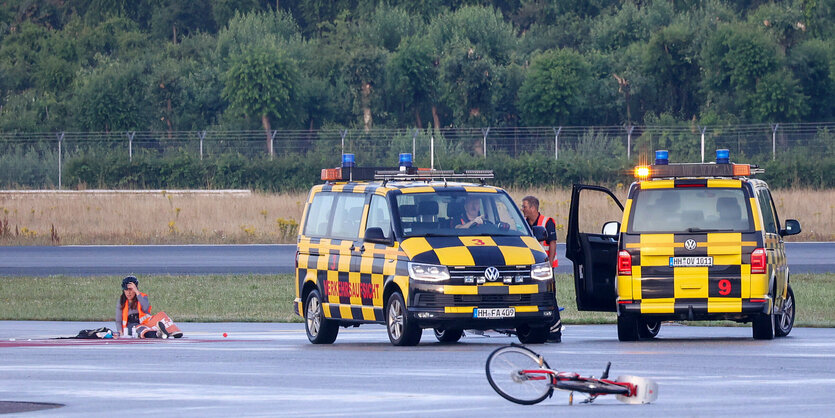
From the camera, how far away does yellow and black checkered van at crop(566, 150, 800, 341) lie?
1700 centimetres

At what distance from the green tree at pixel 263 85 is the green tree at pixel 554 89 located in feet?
37.7

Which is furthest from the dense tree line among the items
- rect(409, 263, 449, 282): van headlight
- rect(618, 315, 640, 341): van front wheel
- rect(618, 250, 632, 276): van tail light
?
rect(409, 263, 449, 282): van headlight

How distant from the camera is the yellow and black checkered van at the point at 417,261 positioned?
1645 centimetres

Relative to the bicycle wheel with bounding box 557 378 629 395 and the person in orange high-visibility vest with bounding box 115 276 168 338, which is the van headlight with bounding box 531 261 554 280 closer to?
the person in orange high-visibility vest with bounding box 115 276 168 338

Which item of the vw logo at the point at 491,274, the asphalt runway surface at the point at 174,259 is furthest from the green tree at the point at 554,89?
the vw logo at the point at 491,274

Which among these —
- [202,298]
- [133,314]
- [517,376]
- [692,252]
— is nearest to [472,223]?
[692,252]

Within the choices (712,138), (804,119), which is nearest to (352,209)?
(712,138)

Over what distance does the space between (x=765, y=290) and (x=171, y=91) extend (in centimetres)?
6531

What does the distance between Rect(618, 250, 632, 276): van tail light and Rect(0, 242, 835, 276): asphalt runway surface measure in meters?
14.6

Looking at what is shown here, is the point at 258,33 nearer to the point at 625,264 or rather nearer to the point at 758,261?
the point at 625,264

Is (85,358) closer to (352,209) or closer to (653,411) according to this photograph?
(352,209)

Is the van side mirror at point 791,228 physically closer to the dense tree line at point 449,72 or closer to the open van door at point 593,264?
the open van door at point 593,264

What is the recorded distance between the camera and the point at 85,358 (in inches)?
620

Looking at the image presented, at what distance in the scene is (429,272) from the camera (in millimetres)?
16422
